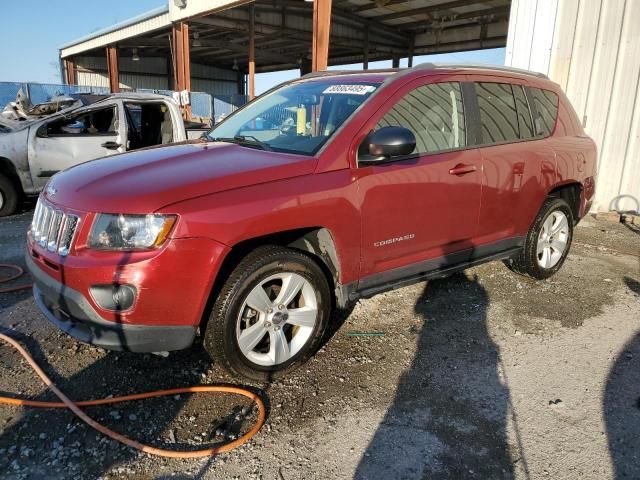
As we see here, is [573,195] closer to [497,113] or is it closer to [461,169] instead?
[497,113]

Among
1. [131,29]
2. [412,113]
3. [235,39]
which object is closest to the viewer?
[412,113]

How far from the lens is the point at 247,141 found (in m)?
3.49

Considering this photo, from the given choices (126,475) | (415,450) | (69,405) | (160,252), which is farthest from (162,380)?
(415,450)

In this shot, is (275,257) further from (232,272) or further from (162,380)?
(162,380)

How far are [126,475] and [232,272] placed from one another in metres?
1.06

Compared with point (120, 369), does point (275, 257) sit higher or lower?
higher

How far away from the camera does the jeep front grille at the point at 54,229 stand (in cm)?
259

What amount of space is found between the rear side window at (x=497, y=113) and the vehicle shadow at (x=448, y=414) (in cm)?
144

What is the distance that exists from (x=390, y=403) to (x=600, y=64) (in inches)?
269

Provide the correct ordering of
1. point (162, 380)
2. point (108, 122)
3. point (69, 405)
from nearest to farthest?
1. point (69, 405)
2. point (162, 380)
3. point (108, 122)

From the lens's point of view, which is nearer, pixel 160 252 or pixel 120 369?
pixel 160 252

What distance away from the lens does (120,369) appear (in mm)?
3061

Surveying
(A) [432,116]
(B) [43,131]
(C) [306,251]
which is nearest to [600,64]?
(A) [432,116]

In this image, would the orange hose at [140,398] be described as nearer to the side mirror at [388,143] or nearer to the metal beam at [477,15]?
the side mirror at [388,143]
